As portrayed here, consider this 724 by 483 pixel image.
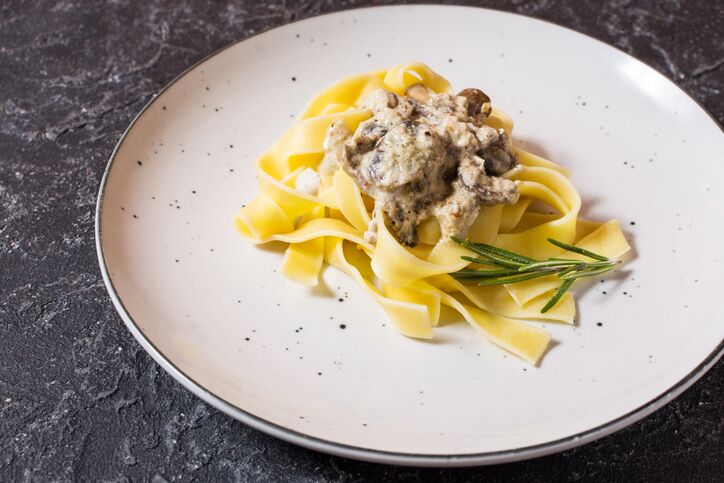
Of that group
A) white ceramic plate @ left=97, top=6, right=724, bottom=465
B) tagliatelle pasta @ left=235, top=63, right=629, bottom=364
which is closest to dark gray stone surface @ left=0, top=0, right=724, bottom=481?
white ceramic plate @ left=97, top=6, right=724, bottom=465

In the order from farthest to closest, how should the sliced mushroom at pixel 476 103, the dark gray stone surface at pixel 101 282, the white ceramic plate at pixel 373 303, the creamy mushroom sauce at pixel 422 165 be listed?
the sliced mushroom at pixel 476 103
the creamy mushroom sauce at pixel 422 165
the dark gray stone surface at pixel 101 282
the white ceramic plate at pixel 373 303

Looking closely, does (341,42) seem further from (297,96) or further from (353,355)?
(353,355)

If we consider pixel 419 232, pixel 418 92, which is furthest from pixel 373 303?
pixel 418 92

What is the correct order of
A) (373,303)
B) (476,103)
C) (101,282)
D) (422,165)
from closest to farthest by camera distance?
(422,165) → (373,303) → (476,103) → (101,282)

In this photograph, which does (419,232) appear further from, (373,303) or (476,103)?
(476,103)

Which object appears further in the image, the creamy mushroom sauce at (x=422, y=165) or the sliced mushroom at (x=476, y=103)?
the sliced mushroom at (x=476, y=103)

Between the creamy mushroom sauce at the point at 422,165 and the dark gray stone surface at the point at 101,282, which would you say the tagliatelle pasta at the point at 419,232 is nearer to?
the creamy mushroom sauce at the point at 422,165

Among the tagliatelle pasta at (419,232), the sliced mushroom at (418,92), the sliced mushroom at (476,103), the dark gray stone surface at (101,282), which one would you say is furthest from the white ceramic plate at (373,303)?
the sliced mushroom at (418,92)

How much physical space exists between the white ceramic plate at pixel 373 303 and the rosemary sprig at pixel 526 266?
122 millimetres

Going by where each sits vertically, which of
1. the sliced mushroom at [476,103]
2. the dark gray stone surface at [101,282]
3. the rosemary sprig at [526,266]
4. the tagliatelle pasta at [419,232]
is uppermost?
the sliced mushroom at [476,103]

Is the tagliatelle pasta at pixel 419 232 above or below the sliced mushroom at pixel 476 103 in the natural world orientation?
below

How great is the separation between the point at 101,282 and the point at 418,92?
1.81 m

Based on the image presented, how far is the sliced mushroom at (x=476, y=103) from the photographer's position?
13.3ft

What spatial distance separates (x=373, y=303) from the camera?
382 cm
